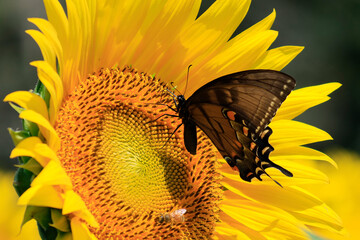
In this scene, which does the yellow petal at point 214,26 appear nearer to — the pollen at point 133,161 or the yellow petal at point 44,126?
the pollen at point 133,161

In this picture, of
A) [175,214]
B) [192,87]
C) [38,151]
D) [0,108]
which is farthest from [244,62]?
[0,108]

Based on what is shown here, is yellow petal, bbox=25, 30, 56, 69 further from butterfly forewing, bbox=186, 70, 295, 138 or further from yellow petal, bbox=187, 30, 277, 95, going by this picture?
yellow petal, bbox=187, 30, 277, 95

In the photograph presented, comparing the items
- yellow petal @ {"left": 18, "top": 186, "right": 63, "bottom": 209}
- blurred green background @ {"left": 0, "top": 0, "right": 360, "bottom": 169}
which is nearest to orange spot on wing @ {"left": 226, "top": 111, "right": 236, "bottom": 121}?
yellow petal @ {"left": 18, "top": 186, "right": 63, "bottom": 209}

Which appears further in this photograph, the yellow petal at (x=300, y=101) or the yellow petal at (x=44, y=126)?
the yellow petal at (x=300, y=101)

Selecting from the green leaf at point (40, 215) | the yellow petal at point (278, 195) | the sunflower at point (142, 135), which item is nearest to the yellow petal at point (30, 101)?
the sunflower at point (142, 135)

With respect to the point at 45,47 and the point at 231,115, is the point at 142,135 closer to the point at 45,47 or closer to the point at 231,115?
the point at 231,115

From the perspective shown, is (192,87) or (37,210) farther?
(192,87)

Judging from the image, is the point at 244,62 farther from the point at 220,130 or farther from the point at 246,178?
the point at 246,178
